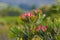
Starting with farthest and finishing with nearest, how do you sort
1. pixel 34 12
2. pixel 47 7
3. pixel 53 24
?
pixel 47 7
pixel 34 12
pixel 53 24

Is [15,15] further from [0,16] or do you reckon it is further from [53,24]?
[53,24]

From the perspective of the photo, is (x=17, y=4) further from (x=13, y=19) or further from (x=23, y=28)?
(x=23, y=28)

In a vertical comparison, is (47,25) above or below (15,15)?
above

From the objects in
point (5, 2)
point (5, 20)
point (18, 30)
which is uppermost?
point (18, 30)

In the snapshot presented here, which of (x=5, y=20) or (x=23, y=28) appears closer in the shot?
(x=23, y=28)

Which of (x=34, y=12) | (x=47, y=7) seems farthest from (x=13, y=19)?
(x=34, y=12)

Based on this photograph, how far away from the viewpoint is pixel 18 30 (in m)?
2.02

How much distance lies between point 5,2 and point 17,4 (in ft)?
0.79

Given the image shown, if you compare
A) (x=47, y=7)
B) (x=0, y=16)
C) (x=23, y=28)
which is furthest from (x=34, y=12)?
(x=0, y=16)

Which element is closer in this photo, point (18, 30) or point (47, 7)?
point (18, 30)

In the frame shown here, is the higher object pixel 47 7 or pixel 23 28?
pixel 23 28

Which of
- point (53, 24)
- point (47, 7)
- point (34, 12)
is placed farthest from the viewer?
point (47, 7)

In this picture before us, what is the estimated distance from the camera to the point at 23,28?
81.2 inches

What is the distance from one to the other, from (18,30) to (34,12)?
0.82 feet
